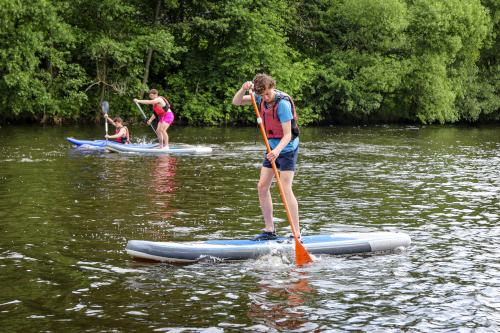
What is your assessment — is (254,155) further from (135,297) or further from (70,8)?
(70,8)

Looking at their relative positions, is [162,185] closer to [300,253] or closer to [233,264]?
[233,264]

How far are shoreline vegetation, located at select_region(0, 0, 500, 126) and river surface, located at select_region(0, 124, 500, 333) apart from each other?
595 inches

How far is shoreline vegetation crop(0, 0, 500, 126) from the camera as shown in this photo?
28.7m

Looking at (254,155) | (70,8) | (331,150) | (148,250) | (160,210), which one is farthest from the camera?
(70,8)

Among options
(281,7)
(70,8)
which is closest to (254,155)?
(70,8)

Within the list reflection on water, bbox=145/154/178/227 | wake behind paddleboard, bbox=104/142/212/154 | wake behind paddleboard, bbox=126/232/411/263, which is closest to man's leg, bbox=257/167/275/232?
wake behind paddleboard, bbox=126/232/411/263

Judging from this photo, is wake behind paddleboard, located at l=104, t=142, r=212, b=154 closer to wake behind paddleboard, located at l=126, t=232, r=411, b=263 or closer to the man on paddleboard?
the man on paddleboard

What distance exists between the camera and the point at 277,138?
22.4 feet

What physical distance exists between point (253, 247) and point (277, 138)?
4.68ft

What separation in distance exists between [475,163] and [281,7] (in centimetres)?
2322

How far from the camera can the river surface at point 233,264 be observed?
15.2 ft

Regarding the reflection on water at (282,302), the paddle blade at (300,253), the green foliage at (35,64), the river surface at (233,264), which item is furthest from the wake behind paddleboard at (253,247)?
the green foliage at (35,64)

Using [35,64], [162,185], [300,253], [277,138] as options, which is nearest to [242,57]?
[35,64]

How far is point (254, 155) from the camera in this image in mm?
17297
